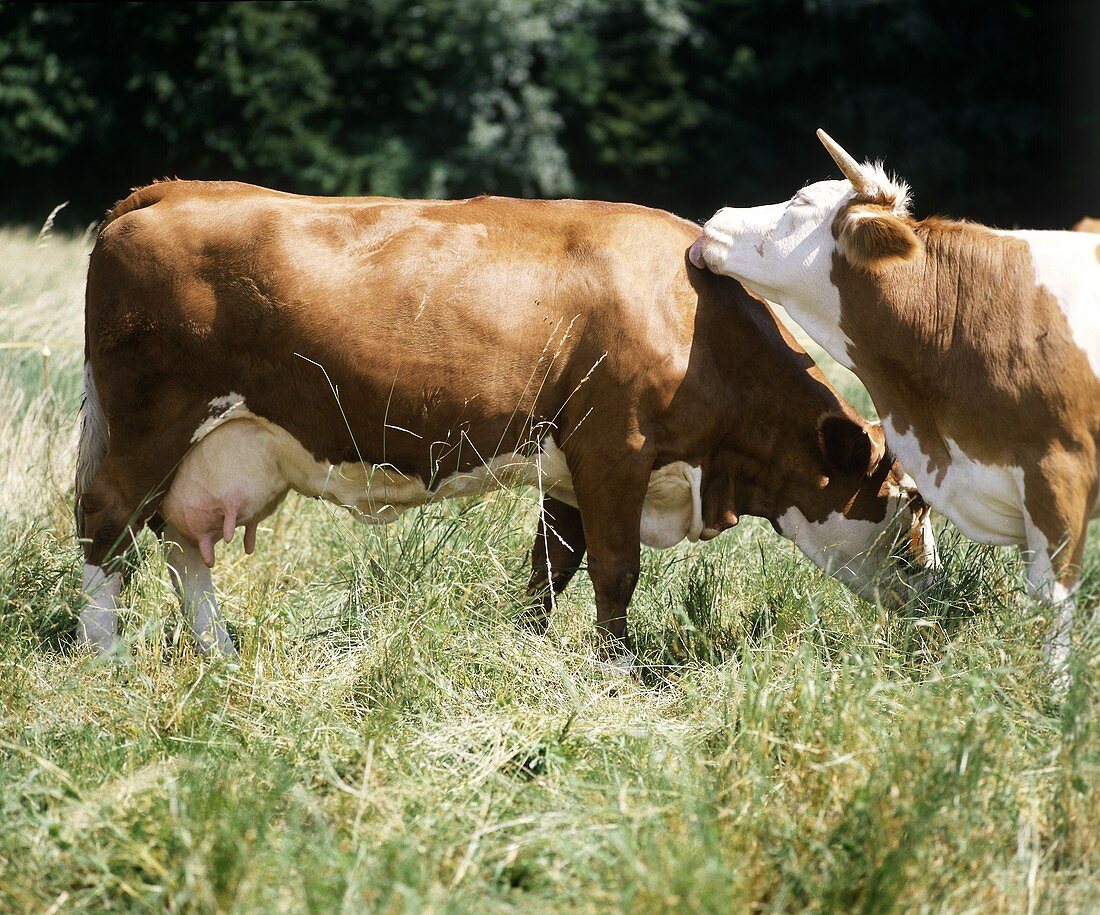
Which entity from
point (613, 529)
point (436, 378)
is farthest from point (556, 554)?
point (436, 378)

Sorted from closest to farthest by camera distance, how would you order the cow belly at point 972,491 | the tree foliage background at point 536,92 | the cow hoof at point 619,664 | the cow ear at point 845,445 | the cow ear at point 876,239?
1. the cow belly at point 972,491
2. the cow ear at point 876,239
3. the cow hoof at point 619,664
4. the cow ear at point 845,445
5. the tree foliage background at point 536,92

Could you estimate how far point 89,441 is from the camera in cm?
439

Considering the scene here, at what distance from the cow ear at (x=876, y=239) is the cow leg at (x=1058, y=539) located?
838 millimetres

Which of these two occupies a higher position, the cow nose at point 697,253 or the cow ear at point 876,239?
the cow ear at point 876,239

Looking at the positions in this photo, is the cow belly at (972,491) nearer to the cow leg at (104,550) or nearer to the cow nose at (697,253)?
the cow nose at (697,253)

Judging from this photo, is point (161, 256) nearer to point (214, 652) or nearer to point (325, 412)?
point (325, 412)

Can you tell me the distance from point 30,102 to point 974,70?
15.7 meters

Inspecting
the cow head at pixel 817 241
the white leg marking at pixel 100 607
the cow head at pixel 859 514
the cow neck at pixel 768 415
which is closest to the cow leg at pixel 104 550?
the white leg marking at pixel 100 607

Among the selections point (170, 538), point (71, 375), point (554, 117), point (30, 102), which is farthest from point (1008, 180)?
point (170, 538)

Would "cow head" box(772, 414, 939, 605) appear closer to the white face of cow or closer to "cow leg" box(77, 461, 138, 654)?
the white face of cow

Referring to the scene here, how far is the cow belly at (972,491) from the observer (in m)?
3.66

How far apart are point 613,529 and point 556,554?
578 mm

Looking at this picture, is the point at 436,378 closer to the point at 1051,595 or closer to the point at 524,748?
the point at 524,748

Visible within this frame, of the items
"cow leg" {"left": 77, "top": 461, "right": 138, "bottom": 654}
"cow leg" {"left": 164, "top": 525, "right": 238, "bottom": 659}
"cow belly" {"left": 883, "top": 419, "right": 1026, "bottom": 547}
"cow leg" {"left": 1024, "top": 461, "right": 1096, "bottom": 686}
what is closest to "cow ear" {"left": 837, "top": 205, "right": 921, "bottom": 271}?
"cow belly" {"left": 883, "top": 419, "right": 1026, "bottom": 547}
